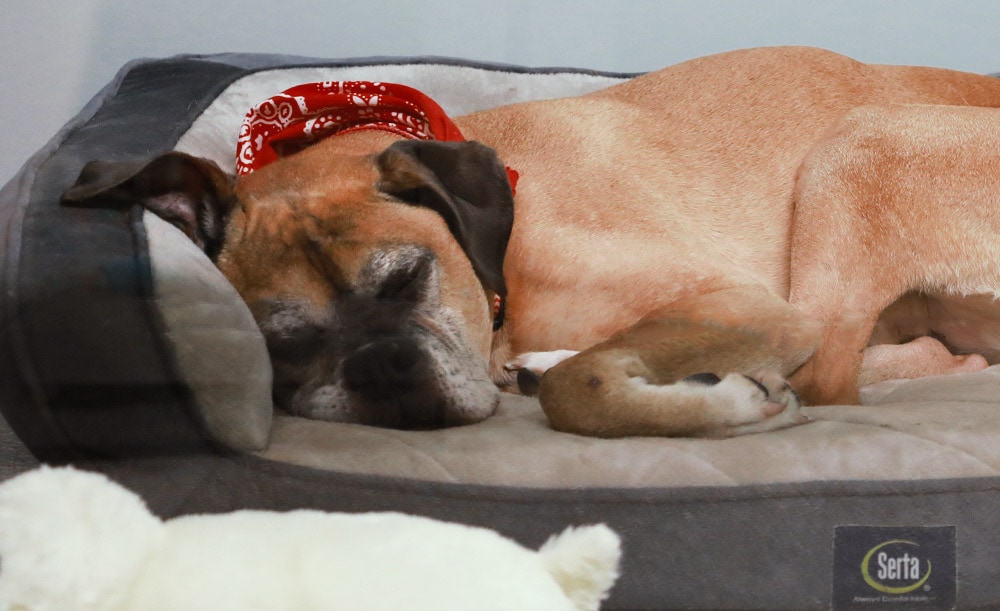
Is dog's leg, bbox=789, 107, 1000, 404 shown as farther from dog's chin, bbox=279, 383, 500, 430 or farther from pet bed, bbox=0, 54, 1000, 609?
dog's chin, bbox=279, 383, 500, 430

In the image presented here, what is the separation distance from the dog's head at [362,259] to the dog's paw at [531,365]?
3.5 inches

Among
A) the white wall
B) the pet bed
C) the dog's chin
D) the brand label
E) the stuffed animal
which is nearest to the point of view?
the stuffed animal

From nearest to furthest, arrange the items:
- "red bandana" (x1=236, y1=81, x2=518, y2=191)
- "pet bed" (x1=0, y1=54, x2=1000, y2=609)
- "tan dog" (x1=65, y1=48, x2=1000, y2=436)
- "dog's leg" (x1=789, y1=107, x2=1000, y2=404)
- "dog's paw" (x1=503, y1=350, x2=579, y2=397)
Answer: "pet bed" (x1=0, y1=54, x2=1000, y2=609), "tan dog" (x1=65, y1=48, x2=1000, y2=436), "dog's paw" (x1=503, y1=350, x2=579, y2=397), "dog's leg" (x1=789, y1=107, x2=1000, y2=404), "red bandana" (x1=236, y1=81, x2=518, y2=191)

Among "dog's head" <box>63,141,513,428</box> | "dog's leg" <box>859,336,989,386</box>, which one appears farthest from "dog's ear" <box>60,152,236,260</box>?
"dog's leg" <box>859,336,989,386</box>

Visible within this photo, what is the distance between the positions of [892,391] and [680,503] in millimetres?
952

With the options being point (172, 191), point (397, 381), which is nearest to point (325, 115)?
point (172, 191)

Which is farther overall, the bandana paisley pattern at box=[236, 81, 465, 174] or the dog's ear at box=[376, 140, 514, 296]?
the bandana paisley pattern at box=[236, 81, 465, 174]

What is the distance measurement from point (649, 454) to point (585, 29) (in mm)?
2044

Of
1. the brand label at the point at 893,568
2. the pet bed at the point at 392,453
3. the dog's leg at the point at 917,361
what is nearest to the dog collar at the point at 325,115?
the pet bed at the point at 392,453

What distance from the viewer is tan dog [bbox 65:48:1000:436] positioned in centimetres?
153

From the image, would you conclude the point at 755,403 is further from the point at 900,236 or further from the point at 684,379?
the point at 900,236

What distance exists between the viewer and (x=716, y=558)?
47.4 inches

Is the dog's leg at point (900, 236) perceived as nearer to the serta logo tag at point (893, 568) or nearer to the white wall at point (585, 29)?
the white wall at point (585, 29)

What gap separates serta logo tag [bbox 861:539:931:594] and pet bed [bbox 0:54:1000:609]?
4 cm
